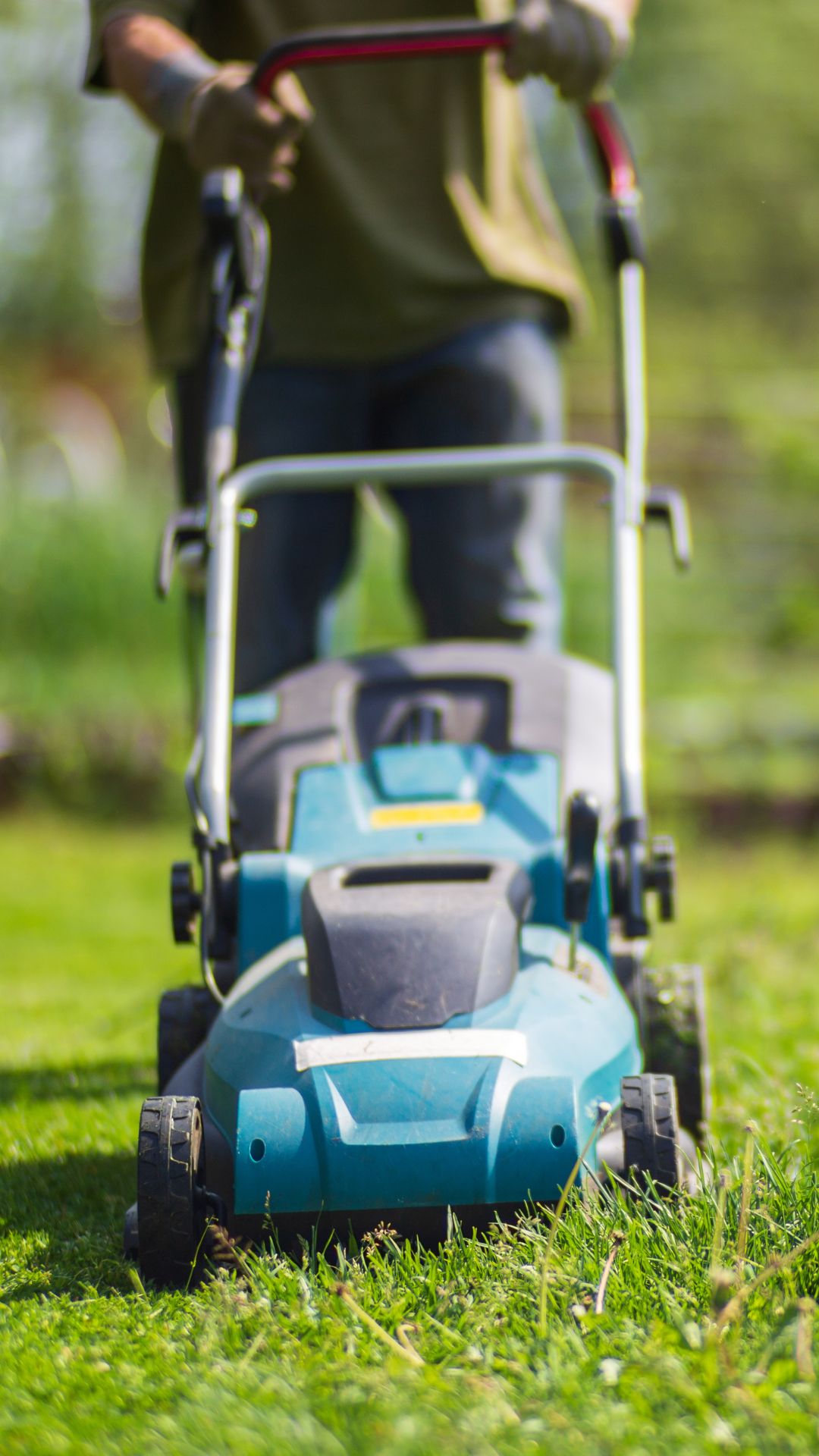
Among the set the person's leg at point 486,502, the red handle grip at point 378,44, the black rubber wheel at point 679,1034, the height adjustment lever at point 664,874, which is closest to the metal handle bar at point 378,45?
the red handle grip at point 378,44

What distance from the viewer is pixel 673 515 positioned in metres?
2.11

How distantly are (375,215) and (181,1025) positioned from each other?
1.18 m

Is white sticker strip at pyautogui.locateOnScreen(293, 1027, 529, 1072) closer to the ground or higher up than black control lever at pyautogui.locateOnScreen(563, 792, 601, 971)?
closer to the ground

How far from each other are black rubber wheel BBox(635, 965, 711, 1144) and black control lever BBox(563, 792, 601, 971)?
0.20 metres

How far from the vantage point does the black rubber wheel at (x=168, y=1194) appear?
4.72 feet

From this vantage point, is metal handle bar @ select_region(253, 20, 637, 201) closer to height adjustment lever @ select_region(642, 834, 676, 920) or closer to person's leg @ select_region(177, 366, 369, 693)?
person's leg @ select_region(177, 366, 369, 693)

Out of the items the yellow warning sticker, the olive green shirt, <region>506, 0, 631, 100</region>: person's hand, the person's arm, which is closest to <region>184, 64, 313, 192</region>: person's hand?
the person's arm

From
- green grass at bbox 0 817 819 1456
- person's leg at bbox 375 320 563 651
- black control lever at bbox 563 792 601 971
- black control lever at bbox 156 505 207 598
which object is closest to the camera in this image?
green grass at bbox 0 817 819 1456

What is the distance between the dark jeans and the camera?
231 centimetres

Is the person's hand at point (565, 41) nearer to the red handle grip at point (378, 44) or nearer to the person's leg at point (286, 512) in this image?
the red handle grip at point (378, 44)

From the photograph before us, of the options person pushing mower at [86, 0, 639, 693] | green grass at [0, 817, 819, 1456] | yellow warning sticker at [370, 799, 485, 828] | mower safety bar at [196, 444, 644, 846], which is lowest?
green grass at [0, 817, 819, 1456]

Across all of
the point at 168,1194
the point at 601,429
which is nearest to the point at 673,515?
the point at 168,1194

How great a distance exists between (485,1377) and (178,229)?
1763 mm

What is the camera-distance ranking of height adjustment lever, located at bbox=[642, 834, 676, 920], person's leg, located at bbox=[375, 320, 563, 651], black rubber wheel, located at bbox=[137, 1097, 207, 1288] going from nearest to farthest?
black rubber wheel, located at bbox=[137, 1097, 207, 1288] < height adjustment lever, located at bbox=[642, 834, 676, 920] < person's leg, located at bbox=[375, 320, 563, 651]
